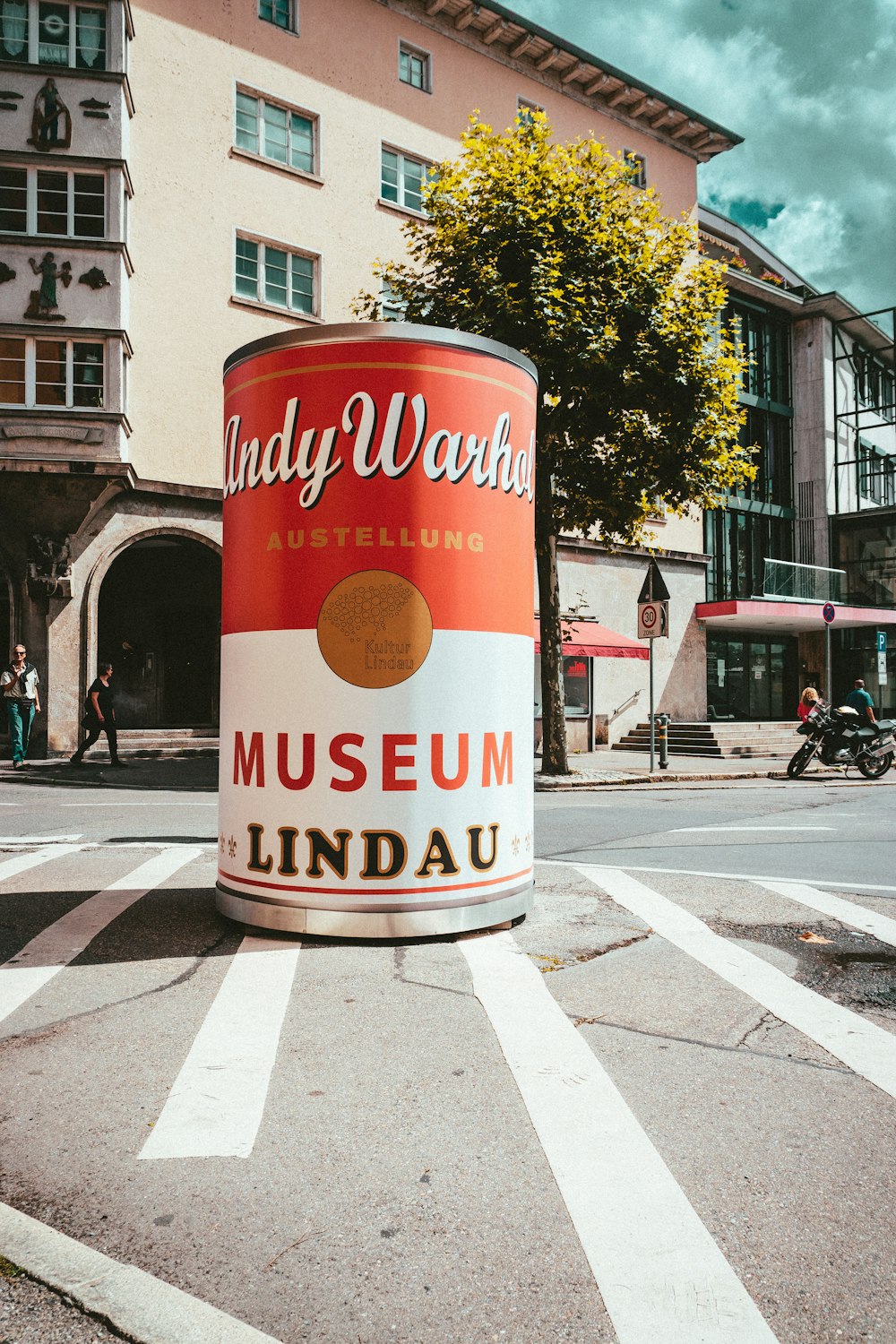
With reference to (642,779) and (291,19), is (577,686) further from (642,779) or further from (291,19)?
(291,19)

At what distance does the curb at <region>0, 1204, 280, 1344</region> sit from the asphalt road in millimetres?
60

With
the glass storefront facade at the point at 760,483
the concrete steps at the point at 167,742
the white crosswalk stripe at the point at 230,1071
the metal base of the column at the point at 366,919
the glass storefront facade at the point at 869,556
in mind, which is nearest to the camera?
the white crosswalk stripe at the point at 230,1071

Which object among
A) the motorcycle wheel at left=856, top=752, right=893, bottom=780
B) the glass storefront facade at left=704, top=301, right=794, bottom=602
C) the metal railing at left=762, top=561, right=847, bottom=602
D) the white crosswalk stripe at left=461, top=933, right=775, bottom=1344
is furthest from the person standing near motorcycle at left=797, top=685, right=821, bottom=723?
the white crosswalk stripe at left=461, top=933, right=775, bottom=1344

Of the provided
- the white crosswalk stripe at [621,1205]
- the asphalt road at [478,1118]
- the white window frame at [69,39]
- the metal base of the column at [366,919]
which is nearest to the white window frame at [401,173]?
the white window frame at [69,39]

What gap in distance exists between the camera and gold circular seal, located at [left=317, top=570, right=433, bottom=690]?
582 cm

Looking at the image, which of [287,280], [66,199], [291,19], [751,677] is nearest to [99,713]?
[66,199]

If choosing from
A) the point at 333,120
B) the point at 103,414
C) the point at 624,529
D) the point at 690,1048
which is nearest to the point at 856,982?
the point at 690,1048

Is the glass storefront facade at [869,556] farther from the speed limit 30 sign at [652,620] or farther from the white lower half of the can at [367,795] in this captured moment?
the white lower half of the can at [367,795]

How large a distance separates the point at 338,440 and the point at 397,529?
1.91ft

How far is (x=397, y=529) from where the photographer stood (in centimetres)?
584

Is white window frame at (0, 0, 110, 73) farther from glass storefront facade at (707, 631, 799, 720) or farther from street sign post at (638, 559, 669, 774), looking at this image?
glass storefront facade at (707, 631, 799, 720)

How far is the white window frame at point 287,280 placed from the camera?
77.2 ft

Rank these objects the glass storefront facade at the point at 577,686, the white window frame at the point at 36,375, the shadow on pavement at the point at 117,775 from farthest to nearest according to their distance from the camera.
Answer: the glass storefront facade at the point at 577,686 → the white window frame at the point at 36,375 → the shadow on pavement at the point at 117,775

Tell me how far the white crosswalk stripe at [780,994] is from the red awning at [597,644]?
1684 cm
